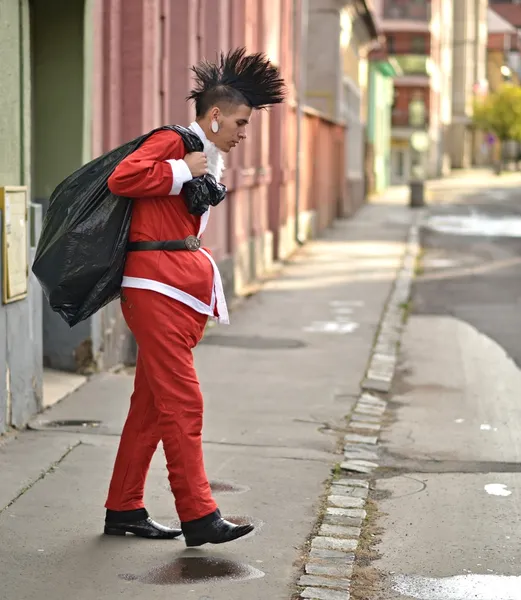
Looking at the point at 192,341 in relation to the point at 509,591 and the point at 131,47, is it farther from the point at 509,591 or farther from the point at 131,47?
the point at 131,47

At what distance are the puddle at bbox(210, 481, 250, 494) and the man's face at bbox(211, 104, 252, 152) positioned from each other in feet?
6.39

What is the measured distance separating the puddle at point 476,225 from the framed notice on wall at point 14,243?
23324 mm

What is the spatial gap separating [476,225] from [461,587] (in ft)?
99.0

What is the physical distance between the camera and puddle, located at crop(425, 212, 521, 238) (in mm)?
31766

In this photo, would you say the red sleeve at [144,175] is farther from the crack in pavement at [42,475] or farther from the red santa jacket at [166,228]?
the crack in pavement at [42,475]

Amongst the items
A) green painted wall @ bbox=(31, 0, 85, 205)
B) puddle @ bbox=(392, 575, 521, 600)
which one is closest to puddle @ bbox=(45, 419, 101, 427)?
green painted wall @ bbox=(31, 0, 85, 205)

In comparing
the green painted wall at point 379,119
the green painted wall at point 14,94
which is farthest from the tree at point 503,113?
the green painted wall at point 14,94

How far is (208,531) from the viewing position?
5520 mm

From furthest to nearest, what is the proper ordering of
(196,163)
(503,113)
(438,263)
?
(503,113) < (438,263) < (196,163)

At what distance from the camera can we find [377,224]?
34781mm

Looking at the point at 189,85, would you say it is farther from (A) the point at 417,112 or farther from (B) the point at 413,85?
(A) the point at 417,112

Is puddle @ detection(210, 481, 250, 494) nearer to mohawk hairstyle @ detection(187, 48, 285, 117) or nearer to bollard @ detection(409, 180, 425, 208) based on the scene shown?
mohawk hairstyle @ detection(187, 48, 285, 117)

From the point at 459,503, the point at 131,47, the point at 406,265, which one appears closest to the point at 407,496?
the point at 459,503

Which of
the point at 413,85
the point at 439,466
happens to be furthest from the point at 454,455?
the point at 413,85
